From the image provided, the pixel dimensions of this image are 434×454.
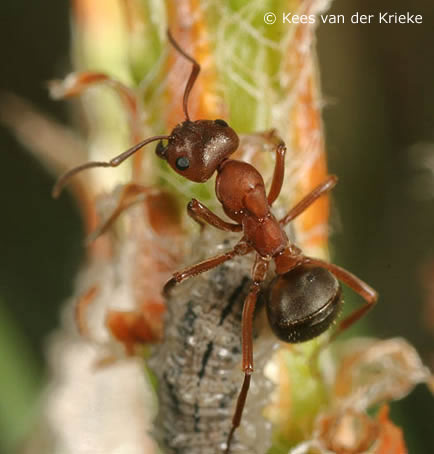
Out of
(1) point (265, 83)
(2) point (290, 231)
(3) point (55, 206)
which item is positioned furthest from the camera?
(3) point (55, 206)

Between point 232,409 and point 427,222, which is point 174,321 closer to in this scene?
point 232,409

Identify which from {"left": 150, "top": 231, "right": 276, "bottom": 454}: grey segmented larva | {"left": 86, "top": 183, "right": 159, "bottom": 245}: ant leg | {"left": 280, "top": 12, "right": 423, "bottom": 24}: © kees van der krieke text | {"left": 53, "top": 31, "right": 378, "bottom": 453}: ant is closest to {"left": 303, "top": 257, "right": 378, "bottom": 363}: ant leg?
{"left": 53, "top": 31, "right": 378, "bottom": 453}: ant

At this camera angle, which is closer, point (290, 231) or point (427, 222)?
point (290, 231)

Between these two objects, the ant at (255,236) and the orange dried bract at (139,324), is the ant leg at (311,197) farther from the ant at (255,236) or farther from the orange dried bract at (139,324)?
the orange dried bract at (139,324)

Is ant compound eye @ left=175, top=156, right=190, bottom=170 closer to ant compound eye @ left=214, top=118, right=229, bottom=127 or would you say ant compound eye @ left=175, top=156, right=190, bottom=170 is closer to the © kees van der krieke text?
ant compound eye @ left=214, top=118, right=229, bottom=127

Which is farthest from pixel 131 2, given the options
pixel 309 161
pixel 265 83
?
pixel 309 161
